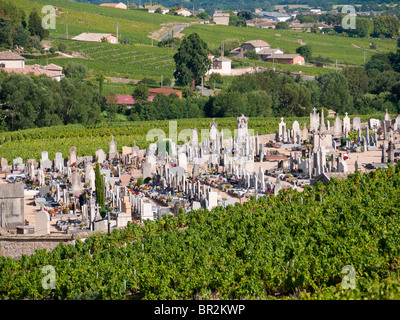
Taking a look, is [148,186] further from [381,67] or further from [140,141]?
[381,67]

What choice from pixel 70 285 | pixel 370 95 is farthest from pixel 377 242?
pixel 370 95

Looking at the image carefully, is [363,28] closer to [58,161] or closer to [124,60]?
[124,60]

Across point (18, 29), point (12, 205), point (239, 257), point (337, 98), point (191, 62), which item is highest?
point (239, 257)

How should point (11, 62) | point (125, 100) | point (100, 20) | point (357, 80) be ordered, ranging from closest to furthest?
point (125, 100) < point (11, 62) < point (357, 80) < point (100, 20)

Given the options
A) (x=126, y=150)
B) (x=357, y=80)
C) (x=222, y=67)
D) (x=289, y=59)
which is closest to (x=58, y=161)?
(x=126, y=150)

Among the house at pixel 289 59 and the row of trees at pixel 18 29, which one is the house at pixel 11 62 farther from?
the house at pixel 289 59

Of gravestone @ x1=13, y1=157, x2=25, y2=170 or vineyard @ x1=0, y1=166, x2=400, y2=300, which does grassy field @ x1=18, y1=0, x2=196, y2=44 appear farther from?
vineyard @ x1=0, y1=166, x2=400, y2=300

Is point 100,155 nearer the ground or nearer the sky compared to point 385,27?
nearer the ground
